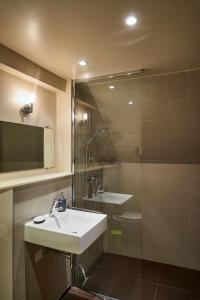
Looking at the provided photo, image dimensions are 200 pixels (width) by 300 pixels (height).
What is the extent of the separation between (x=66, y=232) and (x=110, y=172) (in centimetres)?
146

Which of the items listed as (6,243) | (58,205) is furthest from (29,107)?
(6,243)

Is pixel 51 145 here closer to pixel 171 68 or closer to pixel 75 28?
pixel 75 28

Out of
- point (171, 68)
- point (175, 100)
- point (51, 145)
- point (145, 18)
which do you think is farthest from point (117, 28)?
point (51, 145)

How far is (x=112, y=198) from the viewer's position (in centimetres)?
304

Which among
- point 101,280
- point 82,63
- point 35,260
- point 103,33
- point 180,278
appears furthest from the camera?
point 180,278

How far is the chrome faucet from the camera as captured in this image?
2.17m

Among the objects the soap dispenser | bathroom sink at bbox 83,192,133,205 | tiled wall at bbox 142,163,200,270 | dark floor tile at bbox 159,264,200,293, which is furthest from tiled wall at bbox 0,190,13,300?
tiled wall at bbox 142,163,200,270

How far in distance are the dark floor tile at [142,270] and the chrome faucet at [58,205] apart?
1.25 m

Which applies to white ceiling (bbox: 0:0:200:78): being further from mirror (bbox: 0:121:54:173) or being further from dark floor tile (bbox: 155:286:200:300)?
dark floor tile (bbox: 155:286:200:300)

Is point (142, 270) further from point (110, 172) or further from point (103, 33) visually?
point (103, 33)

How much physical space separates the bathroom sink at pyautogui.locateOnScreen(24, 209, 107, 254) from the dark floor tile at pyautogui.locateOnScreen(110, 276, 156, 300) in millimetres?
861

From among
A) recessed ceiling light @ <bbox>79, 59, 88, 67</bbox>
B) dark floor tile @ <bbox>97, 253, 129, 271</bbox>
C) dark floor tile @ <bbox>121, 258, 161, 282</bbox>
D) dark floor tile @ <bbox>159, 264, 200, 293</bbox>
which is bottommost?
dark floor tile @ <bbox>159, 264, 200, 293</bbox>

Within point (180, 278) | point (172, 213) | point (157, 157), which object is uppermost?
point (157, 157)

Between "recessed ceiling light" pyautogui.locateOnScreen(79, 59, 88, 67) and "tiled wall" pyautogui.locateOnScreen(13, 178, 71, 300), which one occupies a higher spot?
"recessed ceiling light" pyautogui.locateOnScreen(79, 59, 88, 67)
